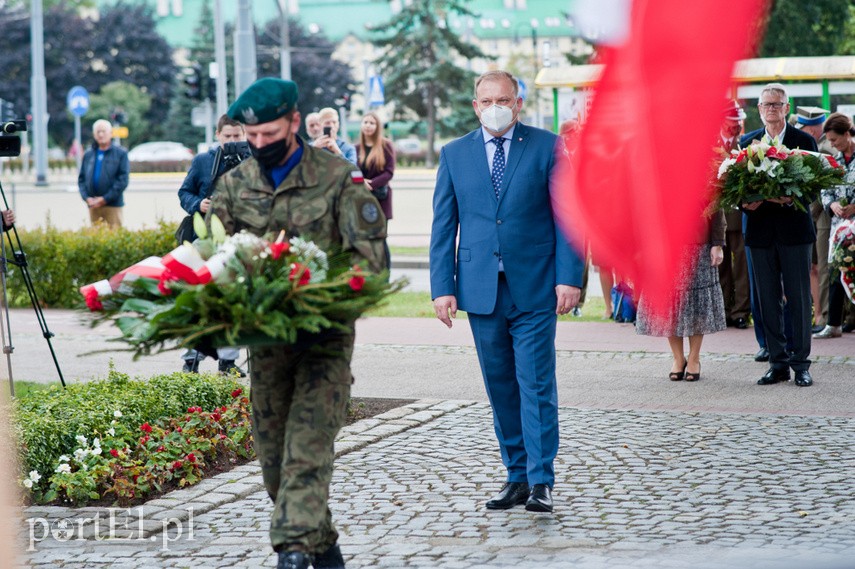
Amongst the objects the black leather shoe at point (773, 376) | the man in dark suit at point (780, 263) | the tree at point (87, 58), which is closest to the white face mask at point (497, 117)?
the man in dark suit at point (780, 263)

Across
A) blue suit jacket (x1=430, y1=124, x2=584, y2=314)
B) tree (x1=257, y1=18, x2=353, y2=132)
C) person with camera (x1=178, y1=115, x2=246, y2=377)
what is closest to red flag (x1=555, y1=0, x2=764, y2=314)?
blue suit jacket (x1=430, y1=124, x2=584, y2=314)

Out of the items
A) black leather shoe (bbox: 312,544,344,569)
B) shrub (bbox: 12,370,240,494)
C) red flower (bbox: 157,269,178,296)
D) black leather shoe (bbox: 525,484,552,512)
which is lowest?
black leather shoe (bbox: 525,484,552,512)

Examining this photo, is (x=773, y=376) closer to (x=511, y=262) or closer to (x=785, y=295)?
(x=785, y=295)

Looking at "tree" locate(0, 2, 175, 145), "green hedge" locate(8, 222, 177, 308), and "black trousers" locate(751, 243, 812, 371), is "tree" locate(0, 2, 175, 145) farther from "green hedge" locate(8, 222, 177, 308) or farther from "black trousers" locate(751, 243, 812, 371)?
"black trousers" locate(751, 243, 812, 371)

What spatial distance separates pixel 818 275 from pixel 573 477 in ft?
23.0

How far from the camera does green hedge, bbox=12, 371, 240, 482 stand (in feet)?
22.3

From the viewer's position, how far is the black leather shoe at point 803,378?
32.3 feet

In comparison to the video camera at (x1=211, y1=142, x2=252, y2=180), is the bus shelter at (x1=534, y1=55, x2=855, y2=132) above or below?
above

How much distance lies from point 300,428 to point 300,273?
27.7 inches

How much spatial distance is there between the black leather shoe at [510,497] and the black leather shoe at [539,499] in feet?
0.53

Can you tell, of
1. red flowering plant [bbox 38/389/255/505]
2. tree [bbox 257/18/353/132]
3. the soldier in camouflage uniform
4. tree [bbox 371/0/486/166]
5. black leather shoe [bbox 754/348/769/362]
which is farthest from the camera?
tree [bbox 257/18/353/132]

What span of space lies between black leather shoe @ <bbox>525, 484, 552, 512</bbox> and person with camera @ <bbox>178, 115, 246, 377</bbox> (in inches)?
132

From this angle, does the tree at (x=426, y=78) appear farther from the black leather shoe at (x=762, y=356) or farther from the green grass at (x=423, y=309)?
the black leather shoe at (x=762, y=356)

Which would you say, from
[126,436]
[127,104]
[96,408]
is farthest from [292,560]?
[127,104]
